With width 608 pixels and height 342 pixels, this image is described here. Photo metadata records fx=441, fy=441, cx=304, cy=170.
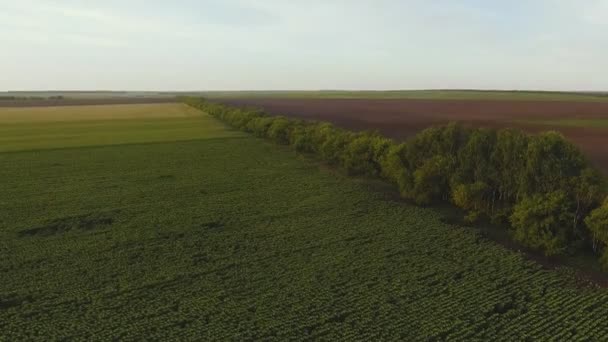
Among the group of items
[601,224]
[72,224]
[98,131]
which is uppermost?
[98,131]

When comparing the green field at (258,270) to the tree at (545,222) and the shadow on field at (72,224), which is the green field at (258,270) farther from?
the tree at (545,222)

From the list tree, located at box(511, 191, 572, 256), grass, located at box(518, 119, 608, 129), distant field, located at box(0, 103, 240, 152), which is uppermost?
grass, located at box(518, 119, 608, 129)

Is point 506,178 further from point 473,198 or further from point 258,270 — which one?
point 258,270

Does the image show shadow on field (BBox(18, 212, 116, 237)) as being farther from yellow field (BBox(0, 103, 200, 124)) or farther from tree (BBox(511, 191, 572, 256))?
yellow field (BBox(0, 103, 200, 124))

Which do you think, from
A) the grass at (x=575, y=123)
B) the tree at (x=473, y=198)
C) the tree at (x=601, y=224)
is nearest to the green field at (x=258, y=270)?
the tree at (x=473, y=198)

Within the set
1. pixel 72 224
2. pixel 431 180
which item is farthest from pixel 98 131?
pixel 431 180

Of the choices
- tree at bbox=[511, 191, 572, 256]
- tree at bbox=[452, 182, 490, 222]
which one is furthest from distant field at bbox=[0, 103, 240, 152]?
tree at bbox=[511, 191, 572, 256]
